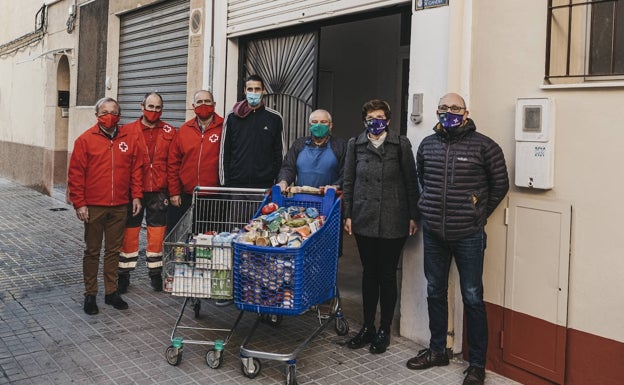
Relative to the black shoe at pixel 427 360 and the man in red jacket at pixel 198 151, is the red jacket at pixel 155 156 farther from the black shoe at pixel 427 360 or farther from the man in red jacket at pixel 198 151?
the black shoe at pixel 427 360

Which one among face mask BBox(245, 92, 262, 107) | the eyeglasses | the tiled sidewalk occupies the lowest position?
the tiled sidewalk

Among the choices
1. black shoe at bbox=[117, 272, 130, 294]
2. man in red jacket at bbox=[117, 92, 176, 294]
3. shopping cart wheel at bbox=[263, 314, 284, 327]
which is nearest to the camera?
shopping cart wheel at bbox=[263, 314, 284, 327]

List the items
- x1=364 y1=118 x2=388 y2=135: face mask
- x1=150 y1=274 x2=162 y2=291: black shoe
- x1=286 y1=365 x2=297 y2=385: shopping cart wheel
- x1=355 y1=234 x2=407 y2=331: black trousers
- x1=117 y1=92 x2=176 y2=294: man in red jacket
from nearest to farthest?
x1=286 y1=365 x2=297 y2=385: shopping cart wheel < x1=364 y1=118 x2=388 y2=135: face mask < x1=355 y1=234 x2=407 y2=331: black trousers < x1=117 y1=92 x2=176 y2=294: man in red jacket < x1=150 y1=274 x2=162 y2=291: black shoe

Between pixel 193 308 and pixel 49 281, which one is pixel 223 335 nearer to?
pixel 193 308

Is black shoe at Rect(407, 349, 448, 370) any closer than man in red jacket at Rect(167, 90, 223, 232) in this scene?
Yes

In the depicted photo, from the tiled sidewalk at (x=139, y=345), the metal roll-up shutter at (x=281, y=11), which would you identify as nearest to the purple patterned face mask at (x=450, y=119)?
the metal roll-up shutter at (x=281, y=11)

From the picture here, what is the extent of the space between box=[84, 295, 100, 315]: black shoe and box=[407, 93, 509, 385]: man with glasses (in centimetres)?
321

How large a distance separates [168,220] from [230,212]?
50.9 inches

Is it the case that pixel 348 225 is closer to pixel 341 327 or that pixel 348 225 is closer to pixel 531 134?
pixel 341 327

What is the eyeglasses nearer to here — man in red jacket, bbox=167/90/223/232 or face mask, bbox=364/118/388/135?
face mask, bbox=364/118/388/135

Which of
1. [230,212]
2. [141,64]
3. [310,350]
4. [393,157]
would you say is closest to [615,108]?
[393,157]

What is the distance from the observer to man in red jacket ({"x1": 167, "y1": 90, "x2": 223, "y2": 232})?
6.04 m

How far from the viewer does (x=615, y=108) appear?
3711mm

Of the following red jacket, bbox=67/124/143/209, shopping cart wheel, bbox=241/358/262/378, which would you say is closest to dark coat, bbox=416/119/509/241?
shopping cart wheel, bbox=241/358/262/378
